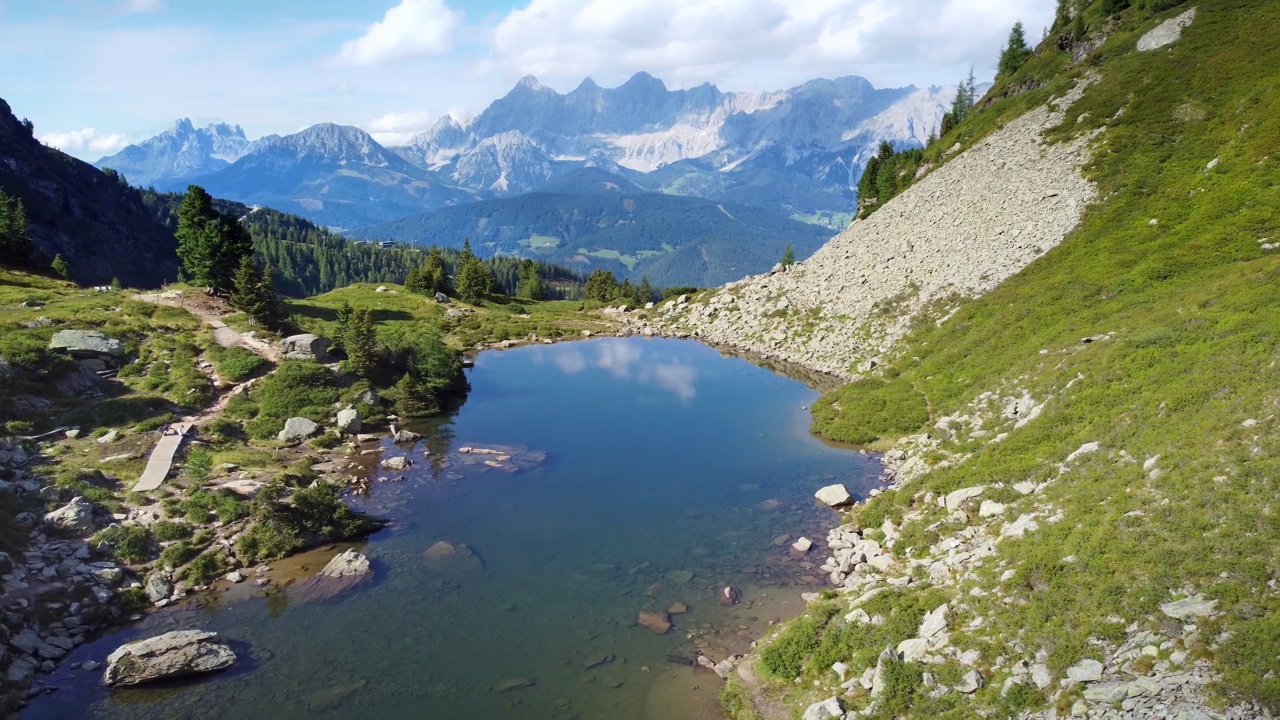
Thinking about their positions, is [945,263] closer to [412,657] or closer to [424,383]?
[424,383]

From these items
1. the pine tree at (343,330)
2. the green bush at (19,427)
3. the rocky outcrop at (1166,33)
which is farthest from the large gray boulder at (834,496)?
the rocky outcrop at (1166,33)

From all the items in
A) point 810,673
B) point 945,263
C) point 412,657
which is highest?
point 945,263

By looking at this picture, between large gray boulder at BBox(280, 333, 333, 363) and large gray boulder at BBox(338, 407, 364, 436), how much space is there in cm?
1121

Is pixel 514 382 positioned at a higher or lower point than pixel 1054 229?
lower

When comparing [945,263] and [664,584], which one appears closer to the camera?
[664,584]

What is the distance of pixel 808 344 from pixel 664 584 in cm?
5702

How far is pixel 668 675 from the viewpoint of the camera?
1099 inches

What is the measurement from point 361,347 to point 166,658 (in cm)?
4286

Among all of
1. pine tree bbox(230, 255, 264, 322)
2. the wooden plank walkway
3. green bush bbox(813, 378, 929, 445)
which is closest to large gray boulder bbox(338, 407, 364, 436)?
the wooden plank walkway

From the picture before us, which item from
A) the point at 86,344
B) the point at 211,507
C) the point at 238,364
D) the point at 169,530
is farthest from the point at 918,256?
the point at 86,344

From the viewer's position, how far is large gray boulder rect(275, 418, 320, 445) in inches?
2087

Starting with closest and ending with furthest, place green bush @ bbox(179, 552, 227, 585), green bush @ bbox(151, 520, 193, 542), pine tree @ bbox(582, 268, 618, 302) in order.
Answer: green bush @ bbox(179, 552, 227, 585) → green bush @ bbox(151, 520, 193, 542) → pine tree @ bbox(582, 268, 618, 302)

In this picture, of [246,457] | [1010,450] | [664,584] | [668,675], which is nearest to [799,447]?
[1010,450]

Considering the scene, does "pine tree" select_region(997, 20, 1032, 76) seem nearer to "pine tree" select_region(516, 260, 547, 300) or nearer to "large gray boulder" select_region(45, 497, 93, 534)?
"pine tree" select_region(516, 260, 547, 300)
